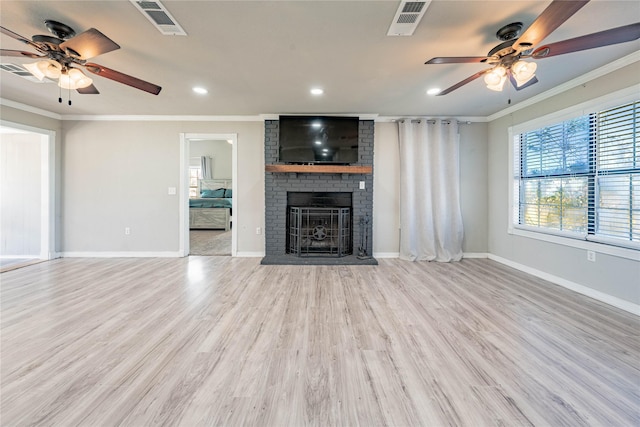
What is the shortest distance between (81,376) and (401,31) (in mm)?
3280

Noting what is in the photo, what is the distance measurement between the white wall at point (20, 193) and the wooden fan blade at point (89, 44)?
390cm

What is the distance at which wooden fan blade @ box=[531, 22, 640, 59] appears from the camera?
5.24 ft

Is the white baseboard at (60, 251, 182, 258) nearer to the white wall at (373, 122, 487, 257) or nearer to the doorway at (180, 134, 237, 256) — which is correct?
the doorway at (180, 134, 237, 256)

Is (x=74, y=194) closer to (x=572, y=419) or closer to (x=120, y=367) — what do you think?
(x=120, y=367)

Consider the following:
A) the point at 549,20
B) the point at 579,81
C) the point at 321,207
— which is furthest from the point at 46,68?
the point at 579,81

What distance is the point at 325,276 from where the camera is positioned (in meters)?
3.56

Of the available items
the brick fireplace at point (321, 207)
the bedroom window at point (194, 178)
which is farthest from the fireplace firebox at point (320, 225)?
the bedroom window at point (194, 178)

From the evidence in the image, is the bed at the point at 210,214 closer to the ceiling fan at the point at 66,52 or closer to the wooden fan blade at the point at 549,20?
the ceiling fan at the point at 66,52

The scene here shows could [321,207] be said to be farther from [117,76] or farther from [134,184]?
[134,184]

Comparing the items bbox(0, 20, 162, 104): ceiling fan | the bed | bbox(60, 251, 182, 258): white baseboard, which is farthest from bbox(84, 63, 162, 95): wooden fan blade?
the bed

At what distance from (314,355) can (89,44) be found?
8.98 feet

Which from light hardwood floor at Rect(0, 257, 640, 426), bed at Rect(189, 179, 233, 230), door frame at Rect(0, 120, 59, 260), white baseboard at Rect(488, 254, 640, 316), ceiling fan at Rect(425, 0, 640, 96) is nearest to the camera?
light hardwood floor at Rect(0, 257, 640, 426)

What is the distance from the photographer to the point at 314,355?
178cm

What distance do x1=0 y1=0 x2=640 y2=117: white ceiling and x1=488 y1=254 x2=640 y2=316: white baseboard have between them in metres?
2.38
